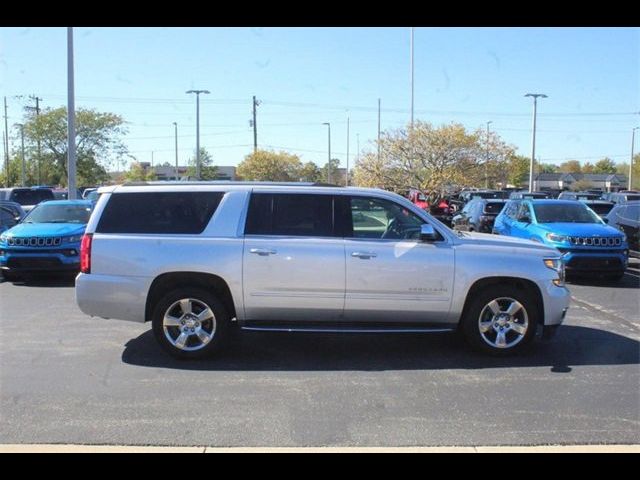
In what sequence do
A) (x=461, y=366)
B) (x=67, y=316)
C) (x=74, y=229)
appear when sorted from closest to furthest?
(x=461, y=366)
(x=67, y=316)
(x=74, y=229)

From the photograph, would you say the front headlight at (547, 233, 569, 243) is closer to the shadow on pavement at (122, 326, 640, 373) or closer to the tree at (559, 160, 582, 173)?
the shadow on pavement at (122, 326, 640, 373)

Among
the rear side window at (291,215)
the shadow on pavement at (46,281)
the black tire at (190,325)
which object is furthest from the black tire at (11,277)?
the rear side window at (291,215)

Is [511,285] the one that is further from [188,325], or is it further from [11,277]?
[11,277]

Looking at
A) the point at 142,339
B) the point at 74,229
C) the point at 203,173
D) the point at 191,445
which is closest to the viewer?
the point at 191,445

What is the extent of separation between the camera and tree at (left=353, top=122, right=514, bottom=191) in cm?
3244

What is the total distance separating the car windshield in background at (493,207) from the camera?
1861 cm

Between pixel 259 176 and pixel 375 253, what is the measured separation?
52170 mm

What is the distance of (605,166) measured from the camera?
144m

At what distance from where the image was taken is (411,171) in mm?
32781

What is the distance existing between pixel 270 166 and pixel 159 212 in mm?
52605

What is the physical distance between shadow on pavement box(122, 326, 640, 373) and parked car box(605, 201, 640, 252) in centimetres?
857

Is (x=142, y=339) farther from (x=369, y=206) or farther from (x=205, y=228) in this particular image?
(x=369, y=206)

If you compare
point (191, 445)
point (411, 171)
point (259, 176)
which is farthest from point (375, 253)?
point (259, 176)
